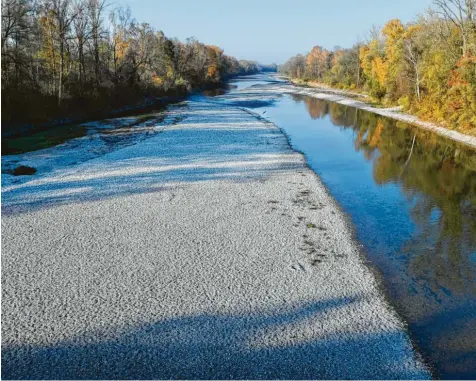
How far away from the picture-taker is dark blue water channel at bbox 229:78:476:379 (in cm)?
941

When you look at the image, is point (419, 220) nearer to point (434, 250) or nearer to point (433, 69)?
point (434, 250)

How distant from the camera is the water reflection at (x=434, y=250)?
29.8 feet

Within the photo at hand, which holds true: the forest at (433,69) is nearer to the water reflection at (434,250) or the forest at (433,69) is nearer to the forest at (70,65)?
the water reflection at (434,250)

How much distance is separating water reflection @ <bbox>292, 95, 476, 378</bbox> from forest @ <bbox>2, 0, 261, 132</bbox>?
26.2 meters

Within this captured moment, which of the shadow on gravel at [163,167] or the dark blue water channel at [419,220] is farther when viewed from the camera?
the shadow on gravel at [163,167]

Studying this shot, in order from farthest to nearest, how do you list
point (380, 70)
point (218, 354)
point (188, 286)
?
point (380, 70), point (188, 286), point (218, 354)

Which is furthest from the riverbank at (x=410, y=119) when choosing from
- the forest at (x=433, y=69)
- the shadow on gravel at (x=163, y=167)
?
the shadow on gravel at (x=163, y=167)

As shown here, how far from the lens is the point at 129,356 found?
8.15 metres

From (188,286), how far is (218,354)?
2.76 m

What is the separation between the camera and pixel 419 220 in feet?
52.3

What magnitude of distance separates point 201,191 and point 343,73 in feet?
280

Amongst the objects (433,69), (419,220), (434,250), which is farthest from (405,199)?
(433,69)

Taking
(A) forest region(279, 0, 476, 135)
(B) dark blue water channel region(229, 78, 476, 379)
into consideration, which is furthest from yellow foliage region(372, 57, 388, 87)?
(B) dark blue water channel region(229, 78, 476, 379)

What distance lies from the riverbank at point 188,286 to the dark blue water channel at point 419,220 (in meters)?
0.78
